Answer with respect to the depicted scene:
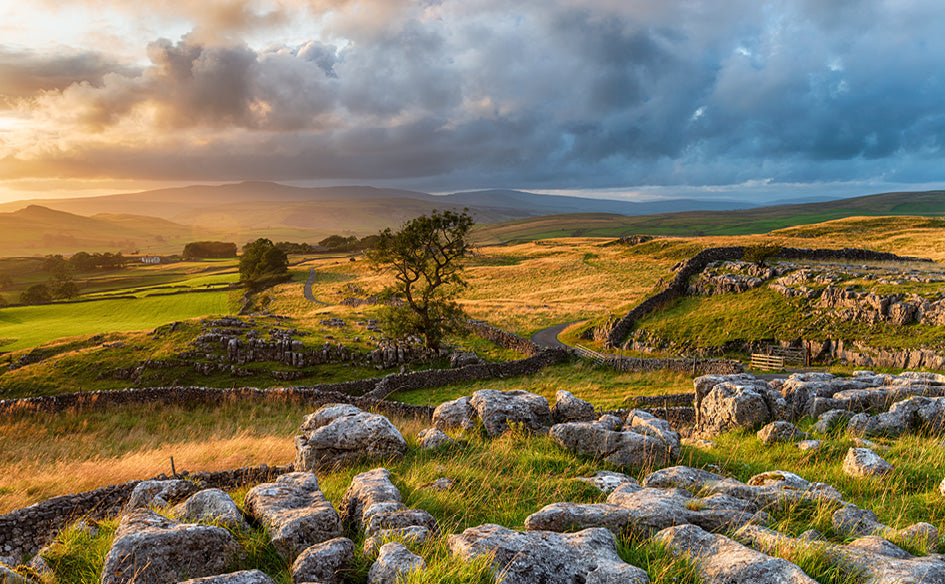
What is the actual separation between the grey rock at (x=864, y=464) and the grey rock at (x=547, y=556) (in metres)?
6.96

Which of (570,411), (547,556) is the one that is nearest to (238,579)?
(547,556)

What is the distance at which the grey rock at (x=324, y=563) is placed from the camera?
542 centimetres

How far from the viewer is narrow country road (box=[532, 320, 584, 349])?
47062 mm

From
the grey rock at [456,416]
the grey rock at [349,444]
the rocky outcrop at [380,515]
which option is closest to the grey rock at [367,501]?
the rocky outcrop at [380,515]

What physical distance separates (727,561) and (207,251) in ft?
683

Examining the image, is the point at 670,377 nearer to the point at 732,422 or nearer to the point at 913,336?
the point at 913,336

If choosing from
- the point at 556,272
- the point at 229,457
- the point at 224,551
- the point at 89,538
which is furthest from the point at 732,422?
the point at 556,272

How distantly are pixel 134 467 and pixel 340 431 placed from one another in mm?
9716

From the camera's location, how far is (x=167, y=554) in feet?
18.5

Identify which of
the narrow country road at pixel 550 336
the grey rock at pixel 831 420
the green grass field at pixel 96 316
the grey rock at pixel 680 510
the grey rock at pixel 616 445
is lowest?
the narrow country road at pixel 550 336

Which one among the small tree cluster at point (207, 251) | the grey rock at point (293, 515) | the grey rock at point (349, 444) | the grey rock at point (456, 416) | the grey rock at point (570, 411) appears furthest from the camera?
the small tree cluster at point (207, 251)

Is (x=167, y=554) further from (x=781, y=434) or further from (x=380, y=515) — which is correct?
(x=781, y=434)

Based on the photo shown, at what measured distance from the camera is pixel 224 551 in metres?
5.94

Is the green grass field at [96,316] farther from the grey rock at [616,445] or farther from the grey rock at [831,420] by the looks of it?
the grey rock at [831,420]
